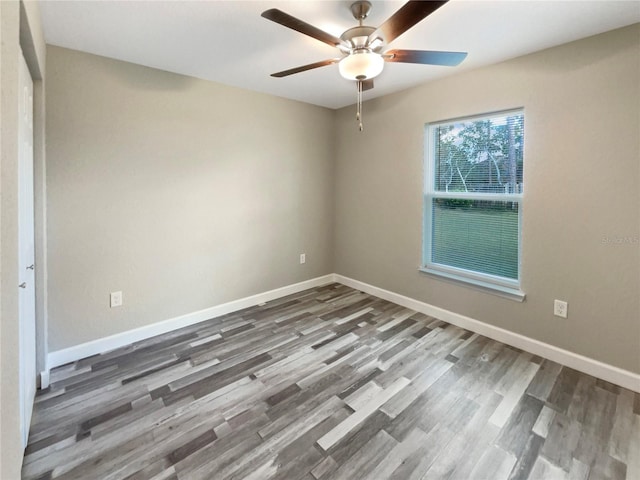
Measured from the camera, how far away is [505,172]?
8.68ft

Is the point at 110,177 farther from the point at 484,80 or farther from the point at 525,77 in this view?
the point at 525,77

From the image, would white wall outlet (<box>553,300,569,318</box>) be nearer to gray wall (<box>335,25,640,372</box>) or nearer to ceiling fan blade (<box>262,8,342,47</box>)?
gray wall (<box>335,25,640,372</box>)

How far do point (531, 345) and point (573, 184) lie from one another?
51.4 inches

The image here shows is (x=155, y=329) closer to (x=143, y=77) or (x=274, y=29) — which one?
(x=143, y=77)

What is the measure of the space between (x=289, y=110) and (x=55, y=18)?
2165 millimetres

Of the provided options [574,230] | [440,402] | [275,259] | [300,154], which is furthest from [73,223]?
[574,230]

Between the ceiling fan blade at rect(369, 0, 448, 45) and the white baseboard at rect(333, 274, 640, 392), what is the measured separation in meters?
2.47

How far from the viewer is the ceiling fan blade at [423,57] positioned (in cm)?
178

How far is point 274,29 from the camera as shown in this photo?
2012mm

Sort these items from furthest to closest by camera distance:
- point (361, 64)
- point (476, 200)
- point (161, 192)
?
1. point (476, 200)
2. point (161, 192)
3. point (361, 64)

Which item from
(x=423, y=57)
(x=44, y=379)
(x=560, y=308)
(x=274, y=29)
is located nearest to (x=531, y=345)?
(x=560, y=308)

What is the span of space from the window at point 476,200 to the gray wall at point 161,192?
1.57m

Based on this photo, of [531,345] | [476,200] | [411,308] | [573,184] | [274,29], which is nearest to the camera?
[274,29]

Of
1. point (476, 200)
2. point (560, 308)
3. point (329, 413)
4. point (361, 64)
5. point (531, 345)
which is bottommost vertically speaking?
point (329, 413)
